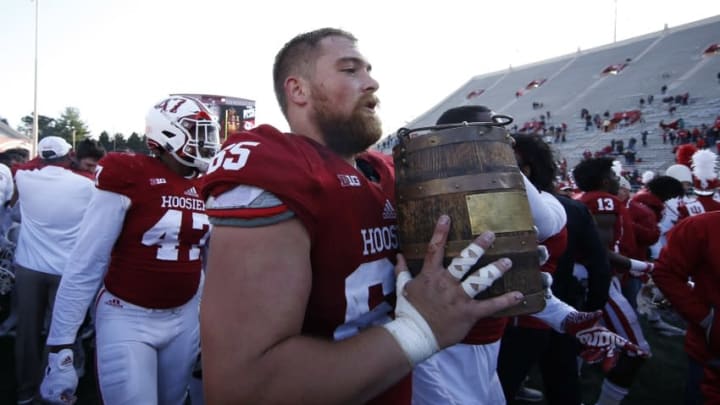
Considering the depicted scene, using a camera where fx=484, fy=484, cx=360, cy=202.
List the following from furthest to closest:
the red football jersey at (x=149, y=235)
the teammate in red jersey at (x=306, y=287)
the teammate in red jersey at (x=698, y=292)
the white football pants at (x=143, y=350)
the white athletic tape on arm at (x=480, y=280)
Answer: the teammate in red jersey at (x=698, y=292) < the red football jersey at (x=149, y=235) < the white football pants at (x=143, y=350) < the white athletic tape on arm at (x=480, y=280) < the teammate in red jersey at (x=306, y=287)

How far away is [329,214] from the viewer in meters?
1.34

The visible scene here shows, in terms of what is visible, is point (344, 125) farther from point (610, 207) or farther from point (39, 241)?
point (610, 207)

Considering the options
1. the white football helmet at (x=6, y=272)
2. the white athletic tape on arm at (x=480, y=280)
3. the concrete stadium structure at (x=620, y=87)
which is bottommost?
the white football helmet at (x=6, y=272)

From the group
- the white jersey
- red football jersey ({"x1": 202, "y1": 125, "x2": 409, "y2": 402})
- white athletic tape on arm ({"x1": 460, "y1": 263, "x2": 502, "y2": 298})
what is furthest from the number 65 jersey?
the white jersey

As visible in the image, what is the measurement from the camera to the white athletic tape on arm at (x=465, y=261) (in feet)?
4.09

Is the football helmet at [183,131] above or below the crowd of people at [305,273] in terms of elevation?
above

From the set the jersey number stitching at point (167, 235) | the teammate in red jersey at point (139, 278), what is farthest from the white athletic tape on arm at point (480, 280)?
the teammate in red jersey at point (139, 278)

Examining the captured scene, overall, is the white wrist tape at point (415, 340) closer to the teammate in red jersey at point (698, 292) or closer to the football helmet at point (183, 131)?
the football helmet at point (183, 131)

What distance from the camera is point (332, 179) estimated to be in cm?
141

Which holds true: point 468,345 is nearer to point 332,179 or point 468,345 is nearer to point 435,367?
point 435,367

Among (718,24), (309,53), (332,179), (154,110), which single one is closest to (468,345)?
(332,179)

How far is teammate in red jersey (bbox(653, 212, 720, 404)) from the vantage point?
272 centimetres

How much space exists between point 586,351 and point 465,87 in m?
57.3

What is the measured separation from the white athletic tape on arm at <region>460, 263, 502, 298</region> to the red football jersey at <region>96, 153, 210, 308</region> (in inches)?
72.4
